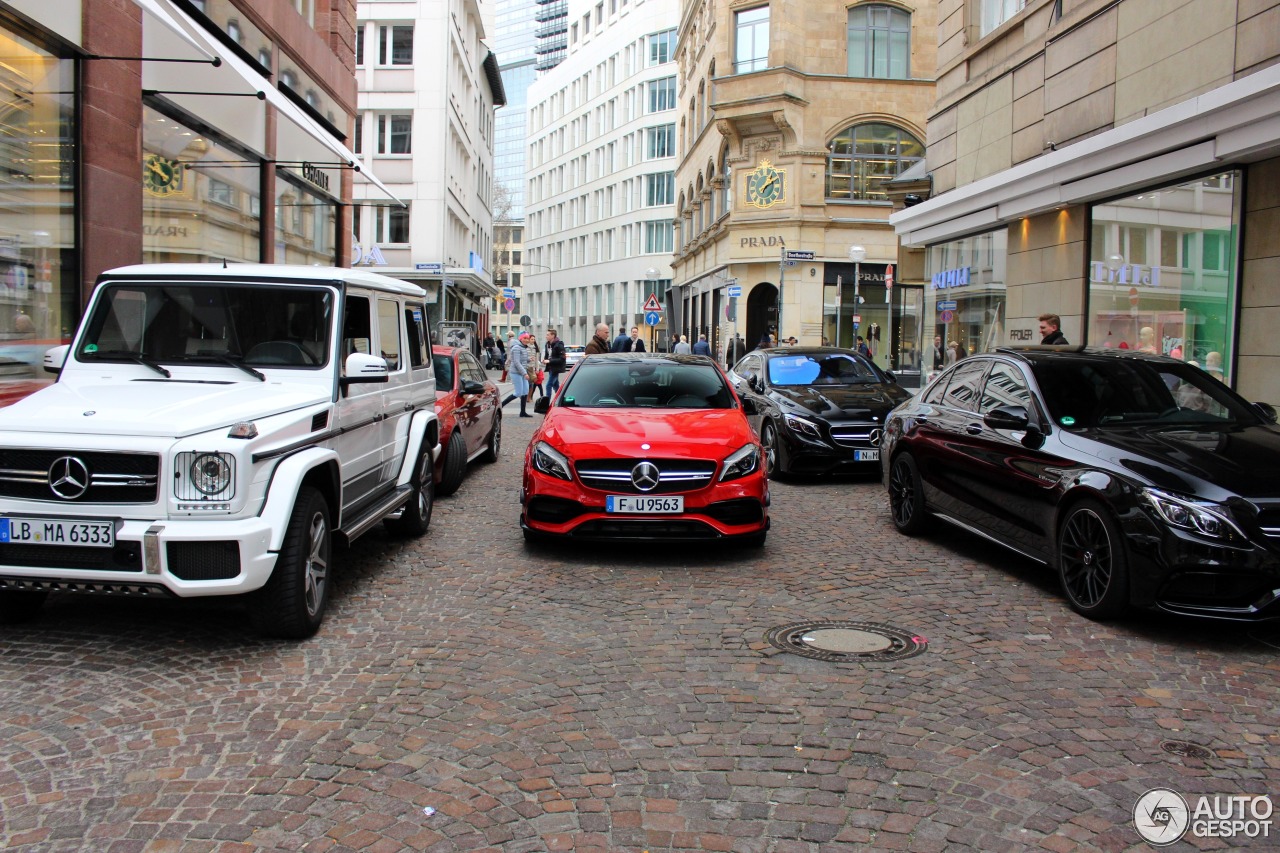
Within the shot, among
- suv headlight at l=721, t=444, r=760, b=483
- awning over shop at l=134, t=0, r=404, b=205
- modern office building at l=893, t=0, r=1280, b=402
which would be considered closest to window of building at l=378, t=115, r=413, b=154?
awning over shop at l=134, t=0, r=404, b=205

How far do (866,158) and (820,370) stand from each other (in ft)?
94.2

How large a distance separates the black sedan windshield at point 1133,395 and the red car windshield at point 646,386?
2674mm

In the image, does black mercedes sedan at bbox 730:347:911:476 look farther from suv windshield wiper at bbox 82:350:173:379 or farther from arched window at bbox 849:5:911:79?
arched window at bbox 849:5:911:79

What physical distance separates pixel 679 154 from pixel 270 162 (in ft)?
146

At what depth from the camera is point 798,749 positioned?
3.96 meters

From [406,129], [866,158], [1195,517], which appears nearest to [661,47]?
[406,129]

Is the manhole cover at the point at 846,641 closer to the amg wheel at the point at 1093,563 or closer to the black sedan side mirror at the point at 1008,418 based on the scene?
the amg wheel at the point at 1093,563

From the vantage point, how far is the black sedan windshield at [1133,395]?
6586 mm

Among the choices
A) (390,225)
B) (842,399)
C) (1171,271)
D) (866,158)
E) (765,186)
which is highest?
(866,158)

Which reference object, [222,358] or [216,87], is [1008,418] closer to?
[222,358]

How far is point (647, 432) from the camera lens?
24.7 feet

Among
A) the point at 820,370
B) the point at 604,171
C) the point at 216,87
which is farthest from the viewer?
the point at 604,171

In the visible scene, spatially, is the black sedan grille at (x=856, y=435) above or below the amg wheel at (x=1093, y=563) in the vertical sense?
above

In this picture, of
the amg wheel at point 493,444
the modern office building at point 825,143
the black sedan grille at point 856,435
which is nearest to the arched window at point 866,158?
the modern office building at point 825,143
